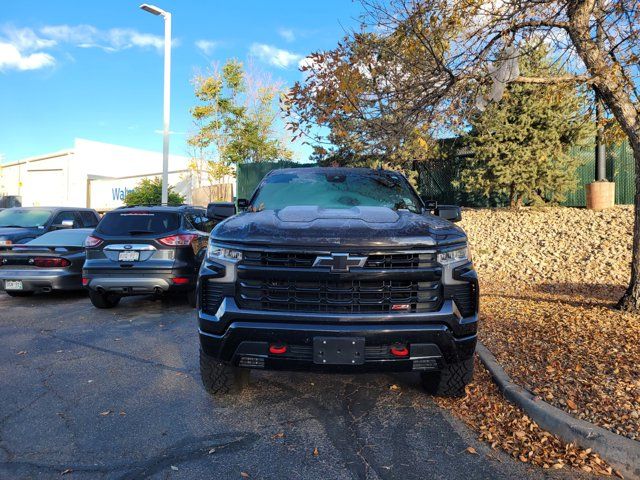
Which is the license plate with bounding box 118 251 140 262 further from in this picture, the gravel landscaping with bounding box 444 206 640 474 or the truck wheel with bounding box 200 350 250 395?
the gravel landscaping with bounding box 444 206 640 474

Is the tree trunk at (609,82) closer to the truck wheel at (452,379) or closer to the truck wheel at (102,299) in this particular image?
the truck wheel at (452,379)

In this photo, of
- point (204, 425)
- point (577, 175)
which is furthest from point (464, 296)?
point (577, 175)

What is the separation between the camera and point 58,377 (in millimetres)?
4719

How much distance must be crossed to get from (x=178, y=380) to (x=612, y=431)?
3576 millimetres

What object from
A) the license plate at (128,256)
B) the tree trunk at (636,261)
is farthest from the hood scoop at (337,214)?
the license plate at (128,256)

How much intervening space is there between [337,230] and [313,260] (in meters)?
0.30

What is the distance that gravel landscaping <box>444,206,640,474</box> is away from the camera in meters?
3.52

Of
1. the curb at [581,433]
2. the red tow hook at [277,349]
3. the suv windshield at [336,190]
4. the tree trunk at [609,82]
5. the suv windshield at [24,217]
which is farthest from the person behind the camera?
the suv windshield at [24,217]

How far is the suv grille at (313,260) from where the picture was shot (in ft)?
11.4

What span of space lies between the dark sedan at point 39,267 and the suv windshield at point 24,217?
6.12ft

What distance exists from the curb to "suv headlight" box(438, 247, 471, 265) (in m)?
1.21

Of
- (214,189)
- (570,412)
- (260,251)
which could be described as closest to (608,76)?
(570,412)

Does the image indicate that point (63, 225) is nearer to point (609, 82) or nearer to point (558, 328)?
point (558, 328)

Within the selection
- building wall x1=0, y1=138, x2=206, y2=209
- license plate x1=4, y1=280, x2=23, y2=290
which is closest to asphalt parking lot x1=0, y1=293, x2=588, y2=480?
license plate x1=4, y1=280, x2=23, y2=290
